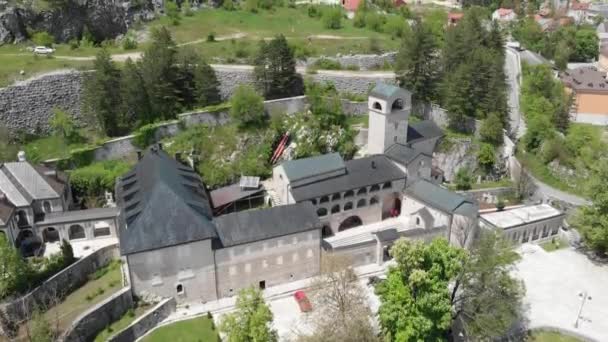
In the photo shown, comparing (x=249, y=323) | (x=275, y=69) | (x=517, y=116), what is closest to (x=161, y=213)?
(x=249, y=323)

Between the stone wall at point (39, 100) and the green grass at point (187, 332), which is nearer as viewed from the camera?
the green grass at point (187, 332)

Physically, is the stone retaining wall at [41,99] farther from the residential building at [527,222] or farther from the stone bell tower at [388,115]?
the residential building at [527,222]

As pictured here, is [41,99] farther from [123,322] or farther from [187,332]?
[187,332]

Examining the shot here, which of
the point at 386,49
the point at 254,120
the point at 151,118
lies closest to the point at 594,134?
the point at 386,49

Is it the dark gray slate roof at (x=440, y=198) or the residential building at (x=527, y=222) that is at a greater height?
the dark gray slate roof at (x=440, y=198)

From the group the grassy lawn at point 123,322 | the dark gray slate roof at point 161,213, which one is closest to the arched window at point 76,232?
the dark gray slate roof at point 161,213
